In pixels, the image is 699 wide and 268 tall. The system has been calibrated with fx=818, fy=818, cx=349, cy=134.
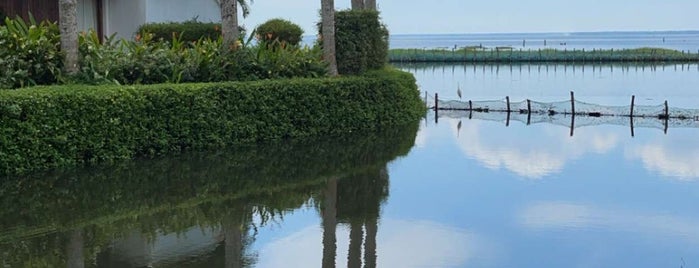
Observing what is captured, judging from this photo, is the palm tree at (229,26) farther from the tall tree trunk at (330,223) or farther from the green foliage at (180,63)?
the tall tree trunk at (330,223)

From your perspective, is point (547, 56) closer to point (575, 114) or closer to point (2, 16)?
point (575, 114)

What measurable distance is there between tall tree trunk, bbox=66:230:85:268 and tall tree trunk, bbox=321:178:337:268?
206cm

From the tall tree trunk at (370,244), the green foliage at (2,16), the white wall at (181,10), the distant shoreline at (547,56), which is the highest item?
the white wall at (181,10)

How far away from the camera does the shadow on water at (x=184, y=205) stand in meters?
7.24

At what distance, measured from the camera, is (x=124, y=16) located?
20.7 meters

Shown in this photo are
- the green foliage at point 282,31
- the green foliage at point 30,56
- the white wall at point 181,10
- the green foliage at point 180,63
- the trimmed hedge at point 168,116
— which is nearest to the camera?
the trimmed hedge at point 168,116

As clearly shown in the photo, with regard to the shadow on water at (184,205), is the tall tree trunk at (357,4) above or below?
above

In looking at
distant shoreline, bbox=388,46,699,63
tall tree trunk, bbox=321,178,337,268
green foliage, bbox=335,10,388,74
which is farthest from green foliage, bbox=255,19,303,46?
distant shoreline, bbox=388,46,699,63

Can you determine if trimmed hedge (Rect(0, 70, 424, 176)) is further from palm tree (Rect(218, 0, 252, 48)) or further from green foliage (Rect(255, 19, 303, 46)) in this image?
green foliage (Rect(255, 19, 303, 46))

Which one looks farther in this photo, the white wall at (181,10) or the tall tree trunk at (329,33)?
the white wall at (181,10)

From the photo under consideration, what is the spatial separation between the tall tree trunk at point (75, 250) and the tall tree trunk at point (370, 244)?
94.7 inches

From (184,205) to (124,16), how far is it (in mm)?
12477

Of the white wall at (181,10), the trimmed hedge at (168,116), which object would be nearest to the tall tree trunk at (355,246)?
the trimmed hedge at (168,116)

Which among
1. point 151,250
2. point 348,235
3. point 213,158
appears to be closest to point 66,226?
point 151,250
